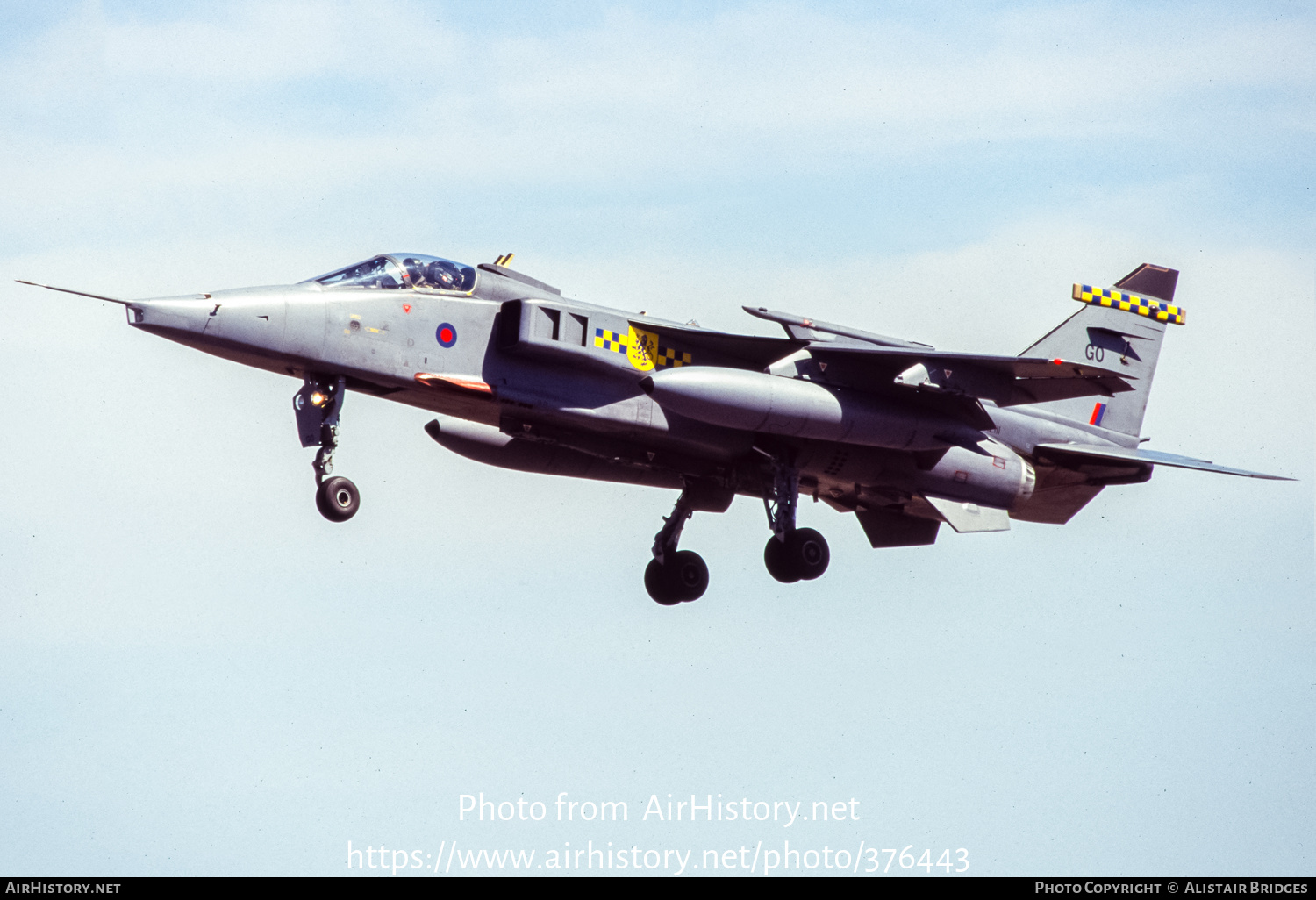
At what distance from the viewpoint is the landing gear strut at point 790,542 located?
20.5 meters

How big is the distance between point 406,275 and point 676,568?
5.81m

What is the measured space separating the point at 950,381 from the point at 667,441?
3556 mm

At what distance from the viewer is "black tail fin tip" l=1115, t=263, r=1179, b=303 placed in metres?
23.6

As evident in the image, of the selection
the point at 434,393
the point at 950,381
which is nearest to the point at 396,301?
the point at 434,393

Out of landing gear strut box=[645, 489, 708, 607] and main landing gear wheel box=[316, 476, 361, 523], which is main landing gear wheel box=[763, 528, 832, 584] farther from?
main landing gear wheel box=[316, 476, 361, 523]

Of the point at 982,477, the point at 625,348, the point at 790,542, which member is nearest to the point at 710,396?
the point at 625,348

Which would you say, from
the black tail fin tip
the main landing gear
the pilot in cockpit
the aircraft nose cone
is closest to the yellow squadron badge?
the pilot in cockpit

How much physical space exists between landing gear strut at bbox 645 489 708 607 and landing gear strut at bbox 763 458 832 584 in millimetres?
1635

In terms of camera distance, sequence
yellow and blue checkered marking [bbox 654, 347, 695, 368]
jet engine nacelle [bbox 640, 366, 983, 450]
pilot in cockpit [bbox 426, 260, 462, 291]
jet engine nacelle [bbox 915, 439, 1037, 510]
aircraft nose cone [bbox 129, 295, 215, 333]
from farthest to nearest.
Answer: jet engine nacelle [bbox 915, 439, 1037, 510]
yellow and blue checkered marking [bbox 654, 347, 695, 368]
pilot in cockpit [bbox 426, 260, 462, 291]
jet engine nacelle [bbox 640, 366, 983, 450]
aircraft nose cone [bbox 129, 295, 215, 333]

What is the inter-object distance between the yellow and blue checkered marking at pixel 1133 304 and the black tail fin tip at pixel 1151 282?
0.10 meters

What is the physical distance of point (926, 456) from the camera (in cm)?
2084

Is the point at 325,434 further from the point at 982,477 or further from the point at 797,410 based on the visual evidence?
the point at 982,477

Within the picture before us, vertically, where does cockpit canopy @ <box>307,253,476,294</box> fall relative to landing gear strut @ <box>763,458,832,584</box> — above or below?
above

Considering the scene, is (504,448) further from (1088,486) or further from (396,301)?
(1088,486)
